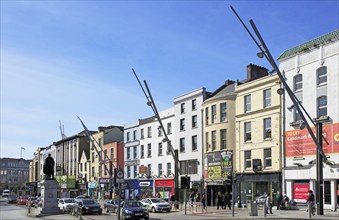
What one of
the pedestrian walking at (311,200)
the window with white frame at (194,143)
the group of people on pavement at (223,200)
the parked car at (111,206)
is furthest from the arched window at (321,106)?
the window with white frame at (194,143)

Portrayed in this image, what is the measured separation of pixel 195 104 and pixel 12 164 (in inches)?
6078

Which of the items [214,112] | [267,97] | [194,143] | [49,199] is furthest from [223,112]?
[49,199]

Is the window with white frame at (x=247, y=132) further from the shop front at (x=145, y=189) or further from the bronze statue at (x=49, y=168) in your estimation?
the shop front at (x=145, y=189)

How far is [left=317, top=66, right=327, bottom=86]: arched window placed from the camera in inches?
1588

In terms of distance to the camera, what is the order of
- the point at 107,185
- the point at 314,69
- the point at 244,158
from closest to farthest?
1. the point at 314,69
2. the point at 244,158
3. the point at 107,185

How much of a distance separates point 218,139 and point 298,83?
12.5 m

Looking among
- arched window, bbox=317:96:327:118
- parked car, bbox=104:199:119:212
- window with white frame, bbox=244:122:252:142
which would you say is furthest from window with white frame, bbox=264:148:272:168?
parked car, bbox=104:199:119:212

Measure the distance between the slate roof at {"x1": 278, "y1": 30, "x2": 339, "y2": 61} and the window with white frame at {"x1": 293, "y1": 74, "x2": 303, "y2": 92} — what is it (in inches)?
81.7

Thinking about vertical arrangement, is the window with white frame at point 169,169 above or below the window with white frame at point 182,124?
below

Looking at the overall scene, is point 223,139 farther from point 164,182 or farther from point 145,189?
point 145,189

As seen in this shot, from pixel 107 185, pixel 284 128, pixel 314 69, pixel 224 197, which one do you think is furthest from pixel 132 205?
pixel 107 185

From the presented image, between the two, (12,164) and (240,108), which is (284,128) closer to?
(240,108)

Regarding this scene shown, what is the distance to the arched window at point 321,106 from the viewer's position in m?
40.2

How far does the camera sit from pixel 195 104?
193 ft
